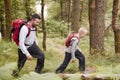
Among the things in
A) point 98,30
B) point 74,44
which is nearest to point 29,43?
point 74,44

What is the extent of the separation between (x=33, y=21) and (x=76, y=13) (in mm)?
12515

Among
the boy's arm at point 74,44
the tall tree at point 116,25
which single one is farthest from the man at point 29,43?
the tall tree at point 116,25

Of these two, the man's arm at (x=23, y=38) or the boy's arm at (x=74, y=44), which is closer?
the man's arm at (x=23, y=38)

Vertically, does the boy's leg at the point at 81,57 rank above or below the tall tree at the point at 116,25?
below

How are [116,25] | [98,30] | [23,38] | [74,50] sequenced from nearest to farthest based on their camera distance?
1. [23,38]
2. [74,50]
3. [116,25]
4. [98,30]

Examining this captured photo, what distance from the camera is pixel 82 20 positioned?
40.5 meters

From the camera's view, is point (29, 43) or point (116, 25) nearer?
point (29, 43)

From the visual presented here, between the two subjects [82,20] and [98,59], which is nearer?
[98,59]

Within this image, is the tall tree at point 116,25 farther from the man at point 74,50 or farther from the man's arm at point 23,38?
the man's arm at point 23,38

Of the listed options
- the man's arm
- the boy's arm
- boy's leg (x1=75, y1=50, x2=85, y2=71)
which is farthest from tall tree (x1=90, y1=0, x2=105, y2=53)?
the man's arm

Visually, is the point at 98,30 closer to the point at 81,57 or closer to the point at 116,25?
the point at 116,25

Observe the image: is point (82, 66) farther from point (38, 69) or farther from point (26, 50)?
point (26, 50)

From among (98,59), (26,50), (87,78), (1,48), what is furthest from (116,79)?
(1,48)

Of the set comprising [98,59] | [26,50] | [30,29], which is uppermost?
[30,29]
